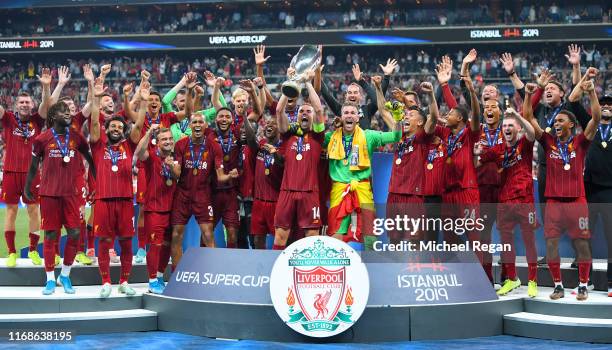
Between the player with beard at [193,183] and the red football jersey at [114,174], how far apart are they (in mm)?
513

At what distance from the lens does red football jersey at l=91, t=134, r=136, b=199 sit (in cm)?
830

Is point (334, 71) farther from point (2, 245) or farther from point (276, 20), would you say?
point (2, 245)

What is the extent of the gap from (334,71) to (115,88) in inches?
326

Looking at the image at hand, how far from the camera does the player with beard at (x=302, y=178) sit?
27.2 feet

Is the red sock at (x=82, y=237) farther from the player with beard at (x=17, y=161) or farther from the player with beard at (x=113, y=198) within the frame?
the player with beard at (x=113, y=198)

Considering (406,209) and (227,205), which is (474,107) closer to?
(406,209)

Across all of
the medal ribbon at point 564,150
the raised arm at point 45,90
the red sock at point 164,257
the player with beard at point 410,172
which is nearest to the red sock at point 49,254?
the red sock at point 164,257

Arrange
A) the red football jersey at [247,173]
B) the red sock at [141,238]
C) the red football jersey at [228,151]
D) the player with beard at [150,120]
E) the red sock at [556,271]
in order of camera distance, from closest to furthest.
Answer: the red sock at [556,271]
the red football jersey at [228,151]
the red football jersey at [247,173]
the player with beard at [150,120]
the red sock at [141,238]

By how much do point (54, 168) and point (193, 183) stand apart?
4.57 feet

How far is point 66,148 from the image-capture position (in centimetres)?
851

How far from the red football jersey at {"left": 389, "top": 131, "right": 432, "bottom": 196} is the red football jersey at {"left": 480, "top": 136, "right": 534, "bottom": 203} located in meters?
0.68

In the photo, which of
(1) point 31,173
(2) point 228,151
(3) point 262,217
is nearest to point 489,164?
(3) point 262,217

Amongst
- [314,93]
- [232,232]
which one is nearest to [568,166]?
[314,93]

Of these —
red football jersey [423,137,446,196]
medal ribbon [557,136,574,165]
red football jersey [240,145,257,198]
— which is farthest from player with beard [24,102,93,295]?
medal ribbon [557,136,574,165]
